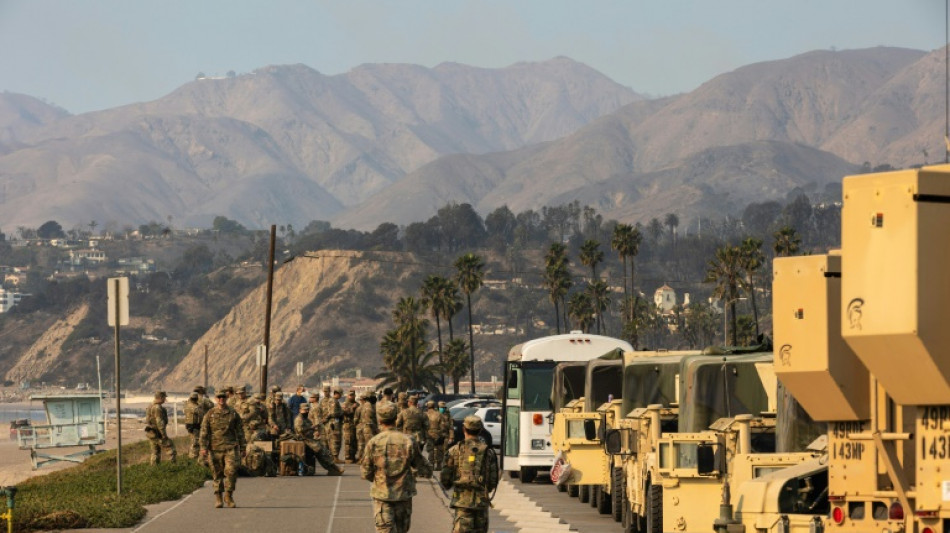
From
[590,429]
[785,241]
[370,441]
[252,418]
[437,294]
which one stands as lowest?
[252,418]

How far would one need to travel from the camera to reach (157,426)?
37.7 meters

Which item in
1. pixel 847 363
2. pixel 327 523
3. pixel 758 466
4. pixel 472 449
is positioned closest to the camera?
pixel 847 363

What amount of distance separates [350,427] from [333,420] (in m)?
0.47

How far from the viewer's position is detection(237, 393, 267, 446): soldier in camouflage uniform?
3619 centimetres

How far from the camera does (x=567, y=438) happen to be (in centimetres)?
2853

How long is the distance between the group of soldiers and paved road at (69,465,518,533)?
788mm

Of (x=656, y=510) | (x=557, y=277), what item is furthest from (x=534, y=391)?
(x=557, y=277)

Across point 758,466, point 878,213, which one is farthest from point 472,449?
point 878,213

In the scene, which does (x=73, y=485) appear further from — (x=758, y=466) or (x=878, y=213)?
(x=878, y=213)

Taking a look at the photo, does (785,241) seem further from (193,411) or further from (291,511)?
(291,511)

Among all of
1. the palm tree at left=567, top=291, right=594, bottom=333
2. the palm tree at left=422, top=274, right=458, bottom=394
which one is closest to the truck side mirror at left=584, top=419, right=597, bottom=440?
the palm tree at left=567, top=291, right=594, bottom=333

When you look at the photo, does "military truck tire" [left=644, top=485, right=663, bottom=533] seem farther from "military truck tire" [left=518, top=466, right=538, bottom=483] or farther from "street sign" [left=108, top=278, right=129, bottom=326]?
"military truck tire" [left=518, top=466, right=538, bottom=483]

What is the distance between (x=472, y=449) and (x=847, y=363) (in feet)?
22.1

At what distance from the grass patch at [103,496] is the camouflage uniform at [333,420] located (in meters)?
3.44
